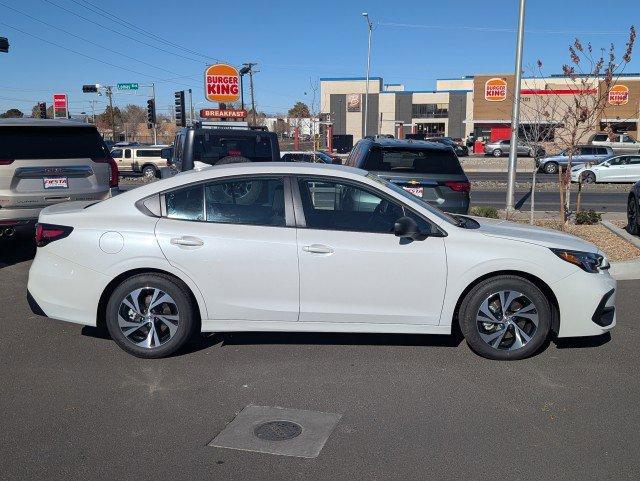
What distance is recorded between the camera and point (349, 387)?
4.84 metres

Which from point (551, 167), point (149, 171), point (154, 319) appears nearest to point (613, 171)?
point (551, 167)

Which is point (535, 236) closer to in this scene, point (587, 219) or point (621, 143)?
point (587, 219)

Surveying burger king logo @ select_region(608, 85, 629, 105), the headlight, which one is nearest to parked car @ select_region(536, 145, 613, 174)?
burger king logo @ select_region(608, 85, 629, 105)

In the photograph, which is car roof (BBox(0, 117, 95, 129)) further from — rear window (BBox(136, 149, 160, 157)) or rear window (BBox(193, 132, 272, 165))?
rear window (BBox(136, 149, 160, 157))

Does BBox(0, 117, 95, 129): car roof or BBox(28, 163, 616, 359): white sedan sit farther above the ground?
BBox(0, 117, 95, 129): car roof

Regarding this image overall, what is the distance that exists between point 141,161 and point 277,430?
33425mm

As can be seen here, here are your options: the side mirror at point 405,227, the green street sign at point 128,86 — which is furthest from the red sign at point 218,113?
the green street sign at point 128,86

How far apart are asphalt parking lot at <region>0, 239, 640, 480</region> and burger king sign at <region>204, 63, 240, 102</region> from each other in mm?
17043

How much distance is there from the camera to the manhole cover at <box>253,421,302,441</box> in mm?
4066

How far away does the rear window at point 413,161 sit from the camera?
932 cm

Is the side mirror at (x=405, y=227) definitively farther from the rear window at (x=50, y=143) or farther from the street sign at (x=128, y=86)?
the street sign at (x=128, y=86)

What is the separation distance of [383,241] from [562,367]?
5.94 ft

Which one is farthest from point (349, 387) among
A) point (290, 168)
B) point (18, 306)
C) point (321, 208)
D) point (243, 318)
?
point (18, 306)

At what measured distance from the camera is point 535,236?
5500 mm
